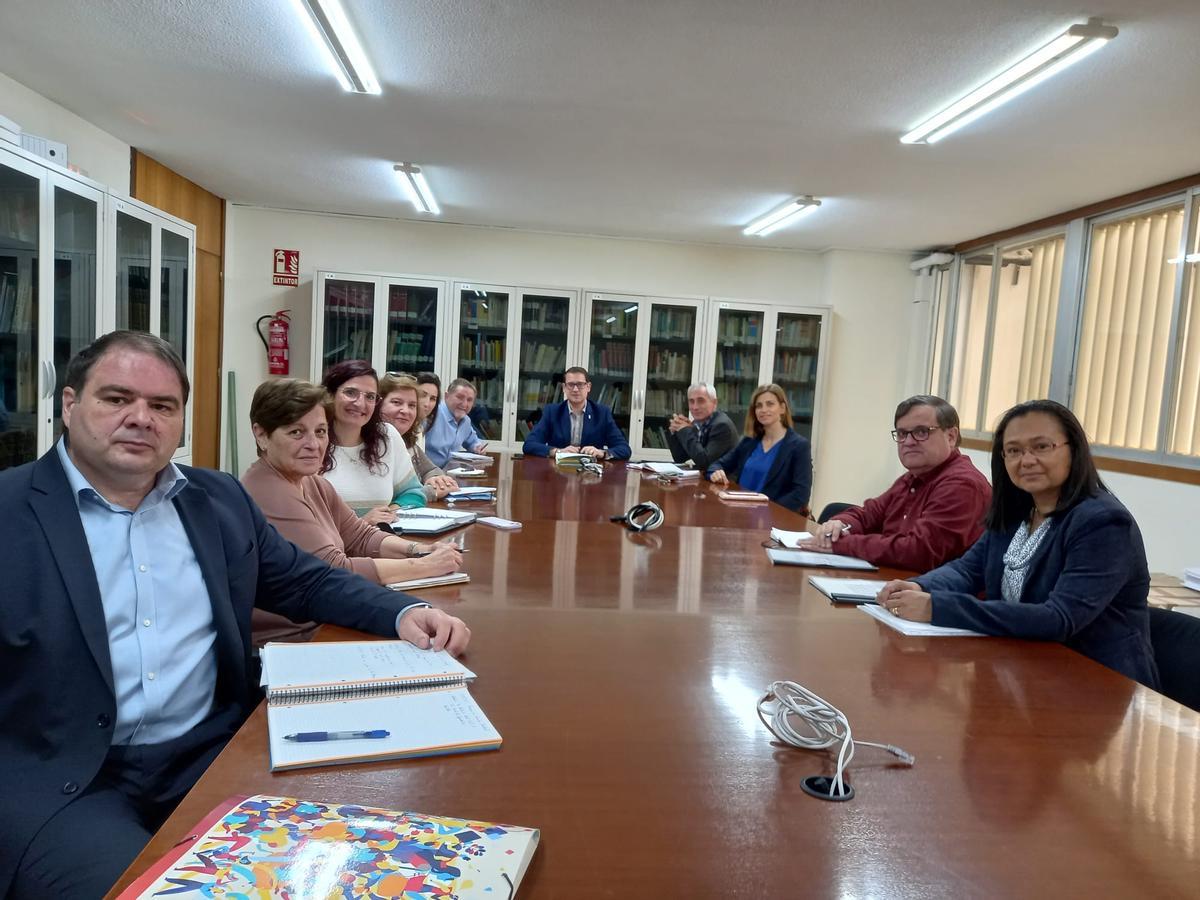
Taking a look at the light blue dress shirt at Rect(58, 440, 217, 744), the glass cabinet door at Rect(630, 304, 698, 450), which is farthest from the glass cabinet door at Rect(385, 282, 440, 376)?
the light blue dress shirt at Rect(58, 440, 217, 744)

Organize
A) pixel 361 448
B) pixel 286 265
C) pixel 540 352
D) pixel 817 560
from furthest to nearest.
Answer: pixel 540 352 → pixel 286 265 → pixel 361 448 → pixel 817 560

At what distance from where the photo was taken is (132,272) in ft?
14.8

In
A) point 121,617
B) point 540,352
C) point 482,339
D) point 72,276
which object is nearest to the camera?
point 121,617

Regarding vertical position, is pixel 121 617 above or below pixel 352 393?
below

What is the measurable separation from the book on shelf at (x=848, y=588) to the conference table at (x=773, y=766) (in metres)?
0.14

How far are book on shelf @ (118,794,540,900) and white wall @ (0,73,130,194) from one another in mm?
4487

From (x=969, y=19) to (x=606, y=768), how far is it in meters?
2.92

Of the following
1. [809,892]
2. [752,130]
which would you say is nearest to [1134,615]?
[809,892]

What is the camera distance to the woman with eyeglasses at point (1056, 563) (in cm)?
168

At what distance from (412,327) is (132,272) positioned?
8.39 feet

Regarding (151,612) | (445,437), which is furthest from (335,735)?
(445,437)

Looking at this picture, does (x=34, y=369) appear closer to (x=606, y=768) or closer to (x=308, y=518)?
(x=308, y=518)

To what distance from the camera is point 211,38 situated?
10.9 ft

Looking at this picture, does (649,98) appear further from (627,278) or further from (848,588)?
(627,278)
